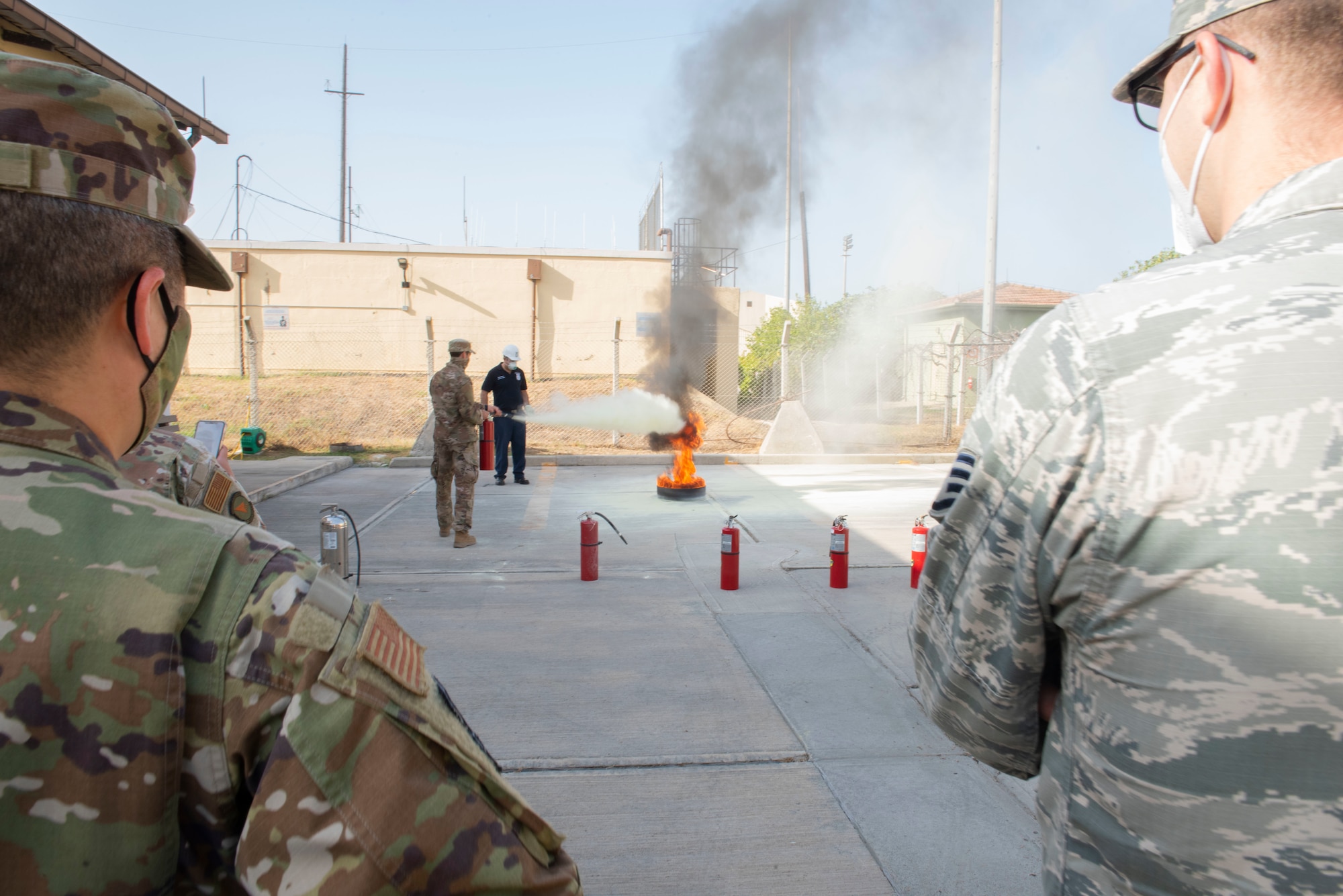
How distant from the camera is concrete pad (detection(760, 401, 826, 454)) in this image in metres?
14.5

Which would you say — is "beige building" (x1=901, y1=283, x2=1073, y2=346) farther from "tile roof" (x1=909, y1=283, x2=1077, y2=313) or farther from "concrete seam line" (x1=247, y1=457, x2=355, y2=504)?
"concrete seam line" (x1=247, y1=457, x2=355, y2=504)

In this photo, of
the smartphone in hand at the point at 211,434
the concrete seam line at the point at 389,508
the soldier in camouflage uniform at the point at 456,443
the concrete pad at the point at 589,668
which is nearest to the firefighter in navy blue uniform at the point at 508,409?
the concrete seam line at the point at 389,508

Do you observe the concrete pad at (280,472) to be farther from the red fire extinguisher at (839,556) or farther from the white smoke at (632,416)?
the red fire extinguisher at (839,556)

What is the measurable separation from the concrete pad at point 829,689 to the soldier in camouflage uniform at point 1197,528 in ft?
8.10

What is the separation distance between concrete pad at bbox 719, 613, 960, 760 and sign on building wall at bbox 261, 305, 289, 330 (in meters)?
20.4

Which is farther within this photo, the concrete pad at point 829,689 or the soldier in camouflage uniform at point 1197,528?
the concrete pad at point 829,689

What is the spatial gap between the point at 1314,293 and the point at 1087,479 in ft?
1.13

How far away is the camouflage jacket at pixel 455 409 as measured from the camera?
751 cm

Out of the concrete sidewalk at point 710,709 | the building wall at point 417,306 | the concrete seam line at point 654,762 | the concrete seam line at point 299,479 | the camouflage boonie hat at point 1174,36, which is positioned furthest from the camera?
the building wall at point 417,306

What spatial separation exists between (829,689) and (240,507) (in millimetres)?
2993

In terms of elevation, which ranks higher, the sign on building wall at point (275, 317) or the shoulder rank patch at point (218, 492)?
the sign on building wall at point (275, 317)

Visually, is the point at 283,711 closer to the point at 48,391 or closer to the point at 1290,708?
the point at 48,391

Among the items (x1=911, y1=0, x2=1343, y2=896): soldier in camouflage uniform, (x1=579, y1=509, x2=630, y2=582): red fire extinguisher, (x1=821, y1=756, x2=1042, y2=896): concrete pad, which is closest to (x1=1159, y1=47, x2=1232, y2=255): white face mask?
(x1=911, y1=0, x2=1343, y2=896): soldier in camouflage uniform

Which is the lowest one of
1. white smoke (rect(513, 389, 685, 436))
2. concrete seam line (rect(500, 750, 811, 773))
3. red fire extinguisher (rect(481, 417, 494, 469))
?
concrete seam line (rect(500, 750, 811, 773))
